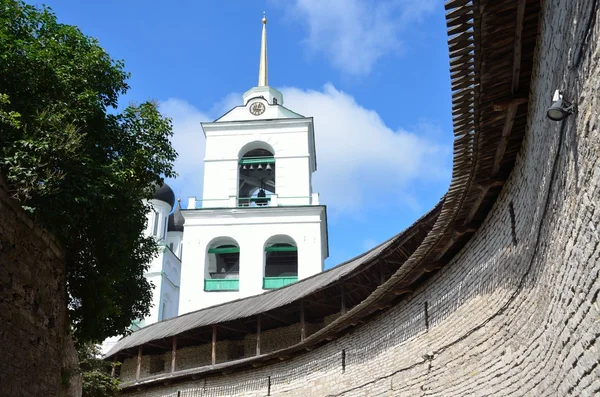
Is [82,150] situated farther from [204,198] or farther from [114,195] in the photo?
[204,198]

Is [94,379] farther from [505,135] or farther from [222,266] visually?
[222,266]

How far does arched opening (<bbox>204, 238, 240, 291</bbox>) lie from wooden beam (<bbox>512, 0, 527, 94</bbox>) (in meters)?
19.8

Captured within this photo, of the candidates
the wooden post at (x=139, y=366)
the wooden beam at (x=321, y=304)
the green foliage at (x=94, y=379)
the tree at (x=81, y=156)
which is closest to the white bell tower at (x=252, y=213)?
the wooden post at (x=139, y=366)

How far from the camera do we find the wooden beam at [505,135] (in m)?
5.53

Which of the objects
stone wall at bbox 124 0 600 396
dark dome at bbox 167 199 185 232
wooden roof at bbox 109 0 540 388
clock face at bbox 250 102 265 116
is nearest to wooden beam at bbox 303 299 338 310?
wooden roof at bbox 109 0 540 388

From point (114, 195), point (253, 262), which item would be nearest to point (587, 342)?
point (114, 195)

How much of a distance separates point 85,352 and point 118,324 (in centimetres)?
482

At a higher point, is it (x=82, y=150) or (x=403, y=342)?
(x=82, y=150)

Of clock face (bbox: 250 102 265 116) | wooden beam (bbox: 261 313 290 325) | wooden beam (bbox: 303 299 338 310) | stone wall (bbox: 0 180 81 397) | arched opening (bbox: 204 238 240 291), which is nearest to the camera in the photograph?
stone wall (bbox: 0 180 81 397)

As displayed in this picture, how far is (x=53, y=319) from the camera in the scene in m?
8.77

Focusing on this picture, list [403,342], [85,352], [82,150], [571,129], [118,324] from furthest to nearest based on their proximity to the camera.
Answer: 1. [85,352]
2. [118,324]
3. [403,342]
4. [82,150]
5. [571,129]

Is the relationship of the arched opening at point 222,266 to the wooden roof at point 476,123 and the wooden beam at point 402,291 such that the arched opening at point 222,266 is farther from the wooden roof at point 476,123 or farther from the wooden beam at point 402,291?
the wooden beam at point 402,291

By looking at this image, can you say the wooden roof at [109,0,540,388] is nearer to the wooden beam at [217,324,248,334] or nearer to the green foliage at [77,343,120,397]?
the wooden beam at [217,324,248,334]

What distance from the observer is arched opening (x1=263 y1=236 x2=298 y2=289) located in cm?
2509
